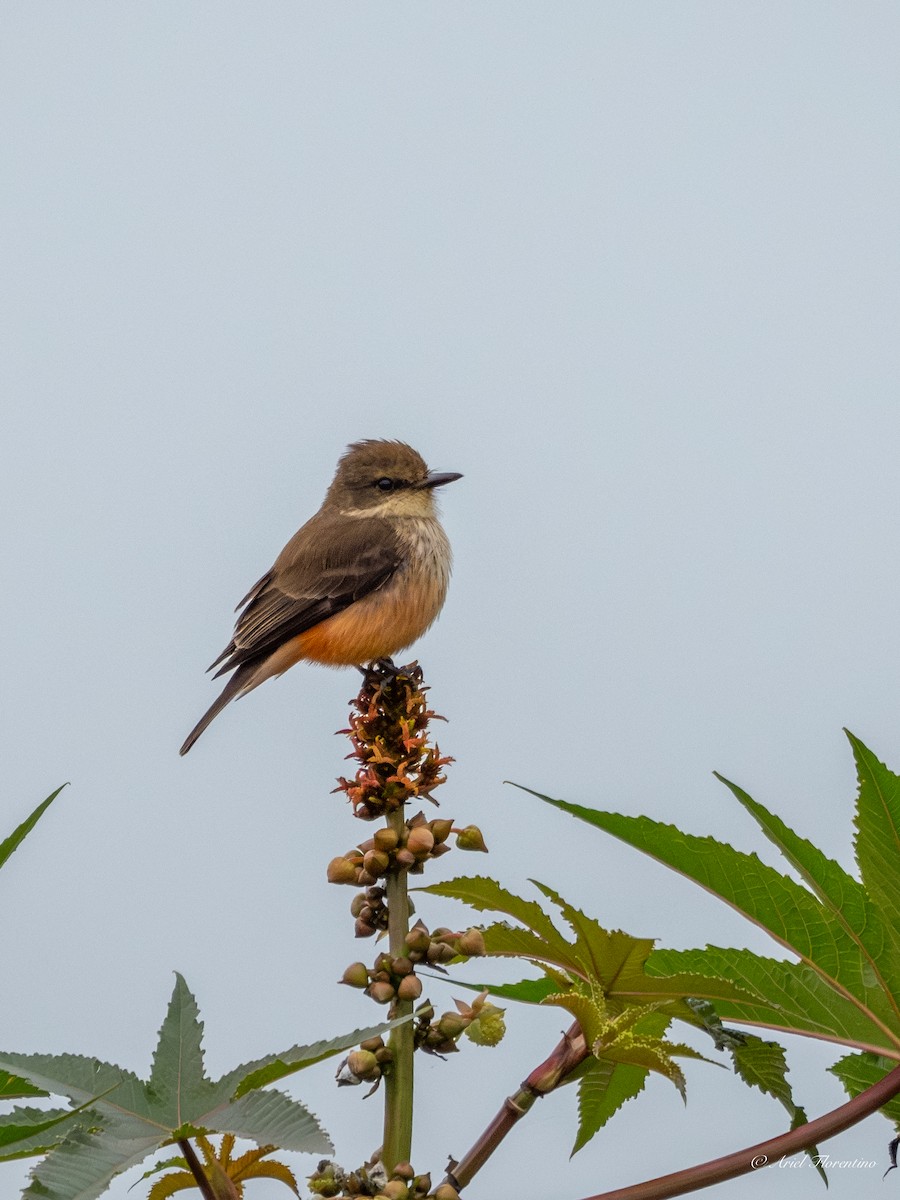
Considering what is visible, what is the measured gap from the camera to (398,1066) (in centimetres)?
179

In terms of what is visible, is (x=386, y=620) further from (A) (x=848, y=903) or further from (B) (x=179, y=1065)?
(B) (x=179, y=1065)

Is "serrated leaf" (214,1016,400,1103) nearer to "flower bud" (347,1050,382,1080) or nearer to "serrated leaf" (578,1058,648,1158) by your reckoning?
"flower bud" (347,1050,382,1080)

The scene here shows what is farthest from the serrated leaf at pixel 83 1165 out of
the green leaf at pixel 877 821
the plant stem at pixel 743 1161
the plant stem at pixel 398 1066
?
the green leaf at pixel 877 821

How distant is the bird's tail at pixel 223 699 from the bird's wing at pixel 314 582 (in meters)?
0.06

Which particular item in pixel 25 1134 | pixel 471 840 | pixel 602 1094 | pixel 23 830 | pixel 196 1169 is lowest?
pixel 602 1094

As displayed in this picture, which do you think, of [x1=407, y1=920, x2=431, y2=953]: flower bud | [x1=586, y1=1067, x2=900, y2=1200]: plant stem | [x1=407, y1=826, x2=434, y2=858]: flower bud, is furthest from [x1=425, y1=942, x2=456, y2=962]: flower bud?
[x1=586, y1=1067, x2=900, y2=1200]: plant stem

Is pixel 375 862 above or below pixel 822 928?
above

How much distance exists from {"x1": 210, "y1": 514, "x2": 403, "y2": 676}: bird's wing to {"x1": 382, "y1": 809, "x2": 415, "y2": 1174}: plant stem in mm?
4506

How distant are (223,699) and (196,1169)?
15.4ft

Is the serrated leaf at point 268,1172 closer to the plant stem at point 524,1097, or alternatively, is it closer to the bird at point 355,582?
the plant stem at point 524,1097

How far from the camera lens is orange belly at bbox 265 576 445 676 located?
257 inches

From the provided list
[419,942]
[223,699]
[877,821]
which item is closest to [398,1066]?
[419,942]

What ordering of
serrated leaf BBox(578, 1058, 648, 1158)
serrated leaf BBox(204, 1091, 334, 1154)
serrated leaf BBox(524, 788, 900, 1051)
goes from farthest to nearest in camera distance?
serrated leaf BBox(578, 1058, 648, 1158) < serrated leaf BBox(524, 788, 900, 1051) < serrated leaf BBox(204, 1091, 334, 1154)

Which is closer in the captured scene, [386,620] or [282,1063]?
[282,1063]
